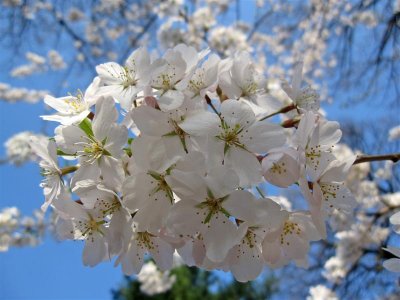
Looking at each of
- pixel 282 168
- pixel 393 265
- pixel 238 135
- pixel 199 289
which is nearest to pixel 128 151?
pixel 238 135

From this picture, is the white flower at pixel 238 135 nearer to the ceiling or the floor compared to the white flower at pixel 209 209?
nearer to the ceiling

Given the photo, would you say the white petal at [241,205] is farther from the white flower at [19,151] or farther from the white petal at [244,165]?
the white flower at [19,151]

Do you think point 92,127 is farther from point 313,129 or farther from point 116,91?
point 313,129

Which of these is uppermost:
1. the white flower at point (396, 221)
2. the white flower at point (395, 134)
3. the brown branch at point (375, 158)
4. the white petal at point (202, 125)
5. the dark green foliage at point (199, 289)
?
the white petal at point (202, 125)

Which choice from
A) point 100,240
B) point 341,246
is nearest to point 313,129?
point 100,240

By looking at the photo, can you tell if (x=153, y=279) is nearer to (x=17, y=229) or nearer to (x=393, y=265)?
(x=17, y=229)

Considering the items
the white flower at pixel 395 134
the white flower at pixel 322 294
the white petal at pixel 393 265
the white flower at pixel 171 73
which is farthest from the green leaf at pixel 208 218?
the white flower at pixel 395 134

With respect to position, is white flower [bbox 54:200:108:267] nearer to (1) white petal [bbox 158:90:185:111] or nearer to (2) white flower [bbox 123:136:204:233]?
(2) white flower [bbox 123:136:204:233]
